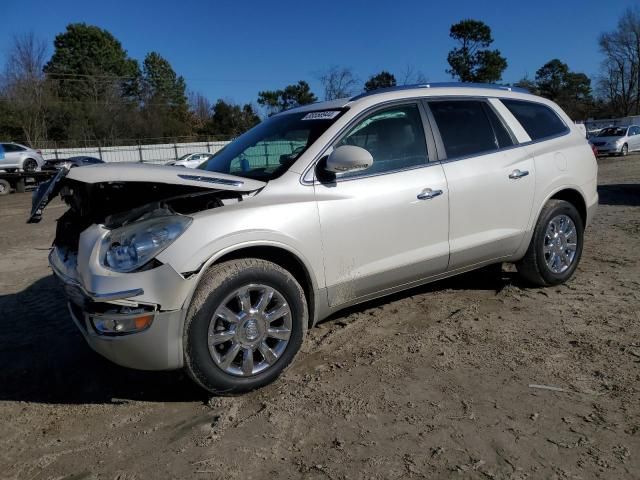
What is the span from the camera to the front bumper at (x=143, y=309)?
275 centimetres

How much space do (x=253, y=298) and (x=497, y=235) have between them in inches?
87.8

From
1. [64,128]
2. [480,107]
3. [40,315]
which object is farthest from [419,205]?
[64,128]

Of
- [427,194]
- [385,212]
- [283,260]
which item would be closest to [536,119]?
[427,194]

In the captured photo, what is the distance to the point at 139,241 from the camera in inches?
111

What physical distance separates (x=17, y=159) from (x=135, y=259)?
81.9 ft

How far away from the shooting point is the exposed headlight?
279 centimetres

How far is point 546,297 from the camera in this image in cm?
464

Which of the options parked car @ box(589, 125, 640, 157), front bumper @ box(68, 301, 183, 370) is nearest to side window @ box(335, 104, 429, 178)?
front bumper @ box(68, 301, 183, 370)

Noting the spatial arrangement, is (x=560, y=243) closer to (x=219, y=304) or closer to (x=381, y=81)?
(x=219, y=304)

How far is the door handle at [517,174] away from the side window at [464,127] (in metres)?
0.25

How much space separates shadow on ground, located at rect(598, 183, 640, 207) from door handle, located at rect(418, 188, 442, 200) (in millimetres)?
7871

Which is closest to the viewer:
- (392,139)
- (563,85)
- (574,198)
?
(392,139)

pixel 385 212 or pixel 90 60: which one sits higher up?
pixel 90 60

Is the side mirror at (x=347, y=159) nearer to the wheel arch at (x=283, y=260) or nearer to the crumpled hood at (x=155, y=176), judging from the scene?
the crumpled hood at (x=155, y=176)
